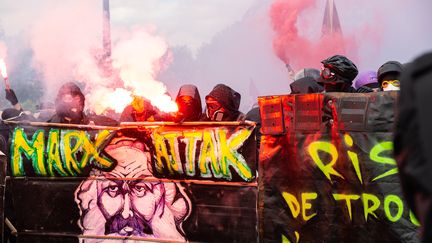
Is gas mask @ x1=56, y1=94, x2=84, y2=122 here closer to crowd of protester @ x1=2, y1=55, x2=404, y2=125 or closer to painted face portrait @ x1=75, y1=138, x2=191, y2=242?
crowd of protester @ x1=2, y1=55, x2=404, y2=125

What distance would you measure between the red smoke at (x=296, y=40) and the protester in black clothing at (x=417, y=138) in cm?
1315

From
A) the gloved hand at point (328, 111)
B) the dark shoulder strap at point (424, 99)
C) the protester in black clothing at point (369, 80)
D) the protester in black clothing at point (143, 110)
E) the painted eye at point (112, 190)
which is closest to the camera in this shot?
the dark shoulder strap at point (424, 99)

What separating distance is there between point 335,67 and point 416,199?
4927 mm

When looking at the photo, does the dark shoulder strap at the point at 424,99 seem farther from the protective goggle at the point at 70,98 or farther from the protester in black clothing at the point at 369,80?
the protester in black clothing at the point at 369,80

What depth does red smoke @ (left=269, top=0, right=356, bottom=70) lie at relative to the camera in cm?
1537

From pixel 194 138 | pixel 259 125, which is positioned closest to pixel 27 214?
pixel 194 138

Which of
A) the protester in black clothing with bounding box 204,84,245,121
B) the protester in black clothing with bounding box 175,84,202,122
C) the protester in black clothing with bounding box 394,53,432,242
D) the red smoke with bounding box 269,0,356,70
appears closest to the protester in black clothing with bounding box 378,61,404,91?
A: the protester in black clothing with bounding box 204,84,245,121

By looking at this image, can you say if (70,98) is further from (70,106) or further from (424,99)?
(424,99)

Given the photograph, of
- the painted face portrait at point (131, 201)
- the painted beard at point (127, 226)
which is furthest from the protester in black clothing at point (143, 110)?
the painted beard at point (127, 226)

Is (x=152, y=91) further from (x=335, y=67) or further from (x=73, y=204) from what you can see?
(x=335, y=67)

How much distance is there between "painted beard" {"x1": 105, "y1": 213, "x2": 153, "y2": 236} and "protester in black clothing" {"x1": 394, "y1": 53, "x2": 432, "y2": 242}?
15.8ft

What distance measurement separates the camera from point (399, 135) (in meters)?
1.74

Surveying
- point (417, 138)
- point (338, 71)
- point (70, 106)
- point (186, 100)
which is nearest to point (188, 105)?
point (186, 100)

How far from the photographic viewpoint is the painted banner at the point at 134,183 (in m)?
5.95
